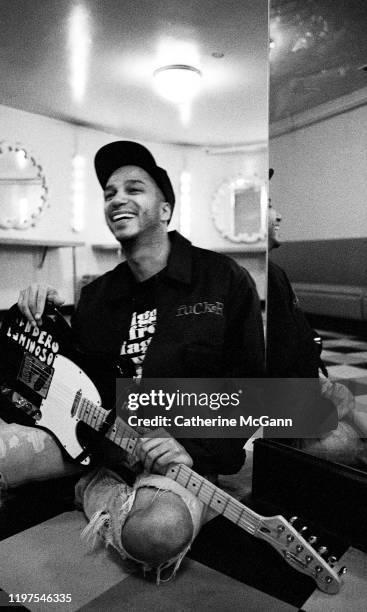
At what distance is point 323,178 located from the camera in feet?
3.47

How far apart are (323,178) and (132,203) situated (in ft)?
1.54

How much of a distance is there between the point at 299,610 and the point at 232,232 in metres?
5.75

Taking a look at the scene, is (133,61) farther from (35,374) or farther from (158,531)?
(158,531)

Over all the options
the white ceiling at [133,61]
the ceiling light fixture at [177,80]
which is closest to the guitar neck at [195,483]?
the white ceiling at [133,61]

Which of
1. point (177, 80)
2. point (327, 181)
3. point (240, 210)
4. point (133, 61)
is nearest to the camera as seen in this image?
point (327, 181)

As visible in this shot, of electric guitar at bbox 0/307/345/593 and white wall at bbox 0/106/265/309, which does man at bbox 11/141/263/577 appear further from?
white wall at bbox 0/106/265/309

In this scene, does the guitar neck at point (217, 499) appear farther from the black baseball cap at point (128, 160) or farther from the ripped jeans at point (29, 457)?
the black baseball cap at point (128, 160)

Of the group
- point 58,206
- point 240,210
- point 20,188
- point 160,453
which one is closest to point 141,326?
point 160,453

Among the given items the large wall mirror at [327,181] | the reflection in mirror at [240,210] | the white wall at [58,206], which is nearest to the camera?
the large wall mirror at [327,181]

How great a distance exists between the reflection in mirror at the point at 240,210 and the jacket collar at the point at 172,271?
5.14m

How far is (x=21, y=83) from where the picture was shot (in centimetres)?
410

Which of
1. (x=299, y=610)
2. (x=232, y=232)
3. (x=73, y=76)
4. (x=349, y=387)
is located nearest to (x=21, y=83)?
(x=73, y=76)

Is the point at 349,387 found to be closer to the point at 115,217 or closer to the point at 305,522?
the point at 305,522

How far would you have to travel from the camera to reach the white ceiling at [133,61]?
2.91m
